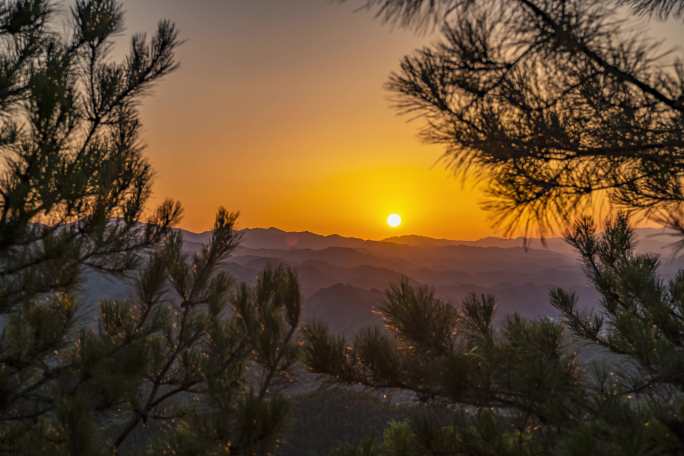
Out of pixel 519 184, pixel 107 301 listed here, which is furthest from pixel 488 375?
pixel 107 301

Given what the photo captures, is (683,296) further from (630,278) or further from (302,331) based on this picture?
(302,331)

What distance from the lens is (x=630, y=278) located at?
4438 mm

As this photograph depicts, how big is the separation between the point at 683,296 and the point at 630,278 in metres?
0.40

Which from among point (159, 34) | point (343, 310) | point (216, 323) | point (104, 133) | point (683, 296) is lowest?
point (343, 310)

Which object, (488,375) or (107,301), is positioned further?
(107,301)

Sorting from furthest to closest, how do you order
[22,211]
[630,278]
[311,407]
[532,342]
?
[311,407] < [630,278] < [532,342] < [22,211]

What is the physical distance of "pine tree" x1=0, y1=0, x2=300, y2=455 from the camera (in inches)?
101

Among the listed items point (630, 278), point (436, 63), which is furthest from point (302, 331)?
point (630, 278)

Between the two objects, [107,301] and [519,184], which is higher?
[519,184]

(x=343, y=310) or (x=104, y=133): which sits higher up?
(x=104, y=133)

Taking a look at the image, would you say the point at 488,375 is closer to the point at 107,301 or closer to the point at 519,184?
the point at 519,184

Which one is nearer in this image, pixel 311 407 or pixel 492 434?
pixel 492 434

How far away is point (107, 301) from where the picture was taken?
3963mm

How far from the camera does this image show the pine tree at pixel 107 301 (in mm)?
2566
